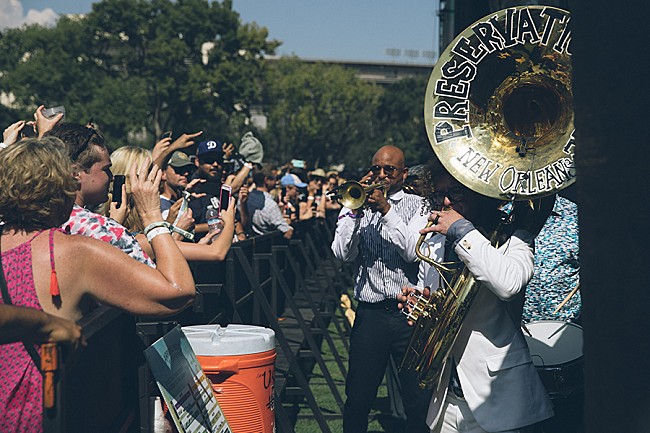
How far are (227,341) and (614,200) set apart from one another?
2.00 metres

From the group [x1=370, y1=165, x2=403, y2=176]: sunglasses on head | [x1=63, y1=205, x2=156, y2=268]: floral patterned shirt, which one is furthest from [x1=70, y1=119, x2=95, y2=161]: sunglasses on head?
[x1=370, y1=165, x2=403, y2=176]: sunglasses on head

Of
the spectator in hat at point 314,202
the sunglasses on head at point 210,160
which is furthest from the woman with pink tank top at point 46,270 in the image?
the spectator in hat at point 314,202

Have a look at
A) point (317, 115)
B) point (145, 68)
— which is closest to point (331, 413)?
point (145, 68)

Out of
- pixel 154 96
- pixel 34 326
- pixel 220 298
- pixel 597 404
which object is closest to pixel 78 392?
pixel 34 326

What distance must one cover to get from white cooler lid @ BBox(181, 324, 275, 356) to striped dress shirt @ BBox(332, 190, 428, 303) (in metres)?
1.75

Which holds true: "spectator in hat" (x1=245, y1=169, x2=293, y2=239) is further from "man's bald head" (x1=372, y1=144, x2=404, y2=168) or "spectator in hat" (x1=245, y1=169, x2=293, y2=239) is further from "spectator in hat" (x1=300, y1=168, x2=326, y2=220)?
"man's bald head" (x1=372, y1=144, x2=404, y2=168)

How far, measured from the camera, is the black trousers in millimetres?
6160

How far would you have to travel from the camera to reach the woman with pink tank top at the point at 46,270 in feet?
10.2

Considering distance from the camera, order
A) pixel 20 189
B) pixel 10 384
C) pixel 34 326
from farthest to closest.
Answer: pixel 20 189 → pixel 10 384 → pixel 34 326

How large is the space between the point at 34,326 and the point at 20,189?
706 millimetres

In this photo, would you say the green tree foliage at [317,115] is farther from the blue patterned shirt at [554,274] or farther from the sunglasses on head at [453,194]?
the sunglasses on head at [453,194]

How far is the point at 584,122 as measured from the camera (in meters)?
3.16

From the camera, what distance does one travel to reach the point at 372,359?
618cm

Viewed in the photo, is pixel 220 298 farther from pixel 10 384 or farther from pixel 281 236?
pixel 281 236
